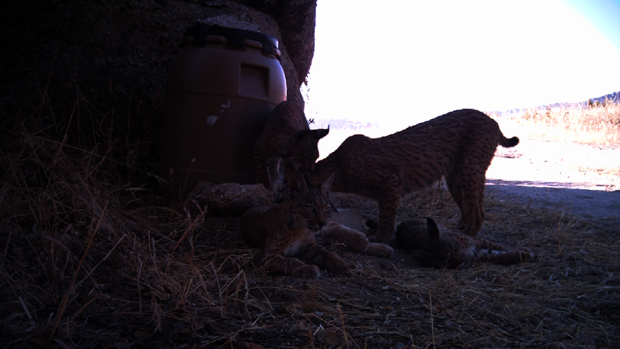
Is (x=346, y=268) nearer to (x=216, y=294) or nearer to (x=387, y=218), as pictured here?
(x=216, y=294)

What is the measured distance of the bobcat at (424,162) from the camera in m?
5.18

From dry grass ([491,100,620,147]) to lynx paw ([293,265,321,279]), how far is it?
13.9 metres

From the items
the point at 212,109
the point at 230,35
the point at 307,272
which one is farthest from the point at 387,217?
the point at 230,35

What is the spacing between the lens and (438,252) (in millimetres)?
4082

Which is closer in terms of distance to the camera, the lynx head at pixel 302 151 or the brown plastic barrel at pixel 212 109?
the brown plastic barrel at pixel 212 109

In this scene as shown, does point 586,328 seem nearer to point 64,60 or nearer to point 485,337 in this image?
point 485,337

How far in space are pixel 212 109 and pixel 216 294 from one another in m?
2.47

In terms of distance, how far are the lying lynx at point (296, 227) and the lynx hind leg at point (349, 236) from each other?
44 centimetres

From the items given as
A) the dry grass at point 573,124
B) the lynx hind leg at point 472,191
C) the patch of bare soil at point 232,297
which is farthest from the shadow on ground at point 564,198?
the dry grass at point 573,124

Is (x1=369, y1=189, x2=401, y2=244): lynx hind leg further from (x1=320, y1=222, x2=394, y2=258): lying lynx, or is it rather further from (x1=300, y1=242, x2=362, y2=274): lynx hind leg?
(x1=300, y1=242, x2=362, y2=274): lynx hind leg

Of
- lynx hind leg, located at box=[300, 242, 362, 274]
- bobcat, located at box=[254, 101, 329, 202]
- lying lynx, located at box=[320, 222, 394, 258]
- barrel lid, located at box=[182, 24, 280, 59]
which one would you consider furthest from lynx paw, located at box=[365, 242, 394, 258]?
barrel lid, located at box=[182, 24, 280, 59]

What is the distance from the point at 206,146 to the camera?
4.74 m

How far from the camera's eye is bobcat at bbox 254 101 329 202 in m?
4.85

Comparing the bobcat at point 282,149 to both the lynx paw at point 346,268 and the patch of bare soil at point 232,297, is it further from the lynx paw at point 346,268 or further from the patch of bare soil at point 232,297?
the lynx paw at point 346,268
